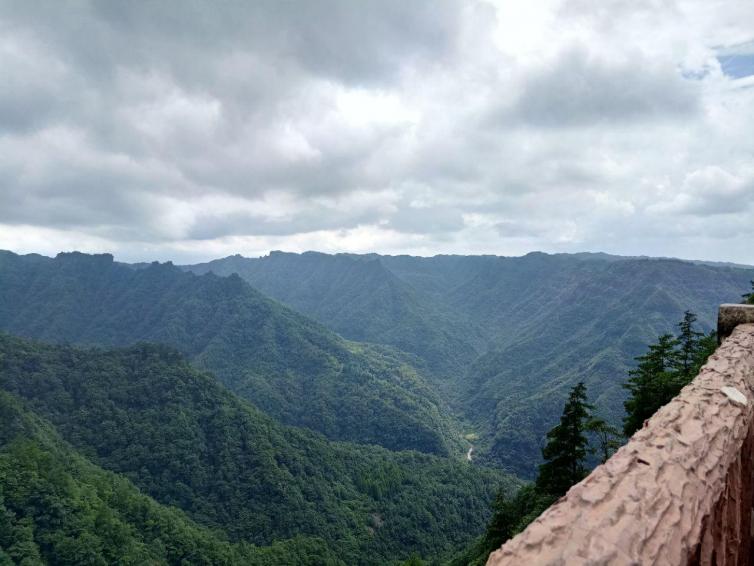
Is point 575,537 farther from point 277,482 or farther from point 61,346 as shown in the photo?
point 61,346

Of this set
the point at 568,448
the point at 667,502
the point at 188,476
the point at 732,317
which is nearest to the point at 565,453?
the point at 568,448

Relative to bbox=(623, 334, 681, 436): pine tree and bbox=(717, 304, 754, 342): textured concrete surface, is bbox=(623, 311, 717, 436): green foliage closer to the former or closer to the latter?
bbox=(623, 334, 681, 436): pine tree

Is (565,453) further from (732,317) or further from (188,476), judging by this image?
(188,476)

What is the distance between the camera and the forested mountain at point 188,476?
59.8 meters

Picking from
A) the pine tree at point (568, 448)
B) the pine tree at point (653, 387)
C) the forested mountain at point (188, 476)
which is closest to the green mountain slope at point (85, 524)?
the forested mountain at point (188, 476)

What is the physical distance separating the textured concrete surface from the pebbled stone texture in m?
3.09

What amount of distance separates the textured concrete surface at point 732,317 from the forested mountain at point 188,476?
6941 centimetres

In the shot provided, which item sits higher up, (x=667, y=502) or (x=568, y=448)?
(x=667, y=502)

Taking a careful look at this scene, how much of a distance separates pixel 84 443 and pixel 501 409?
142 m

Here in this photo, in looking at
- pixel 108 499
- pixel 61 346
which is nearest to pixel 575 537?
pixel 108 499

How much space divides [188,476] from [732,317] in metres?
99.9

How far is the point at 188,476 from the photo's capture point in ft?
290

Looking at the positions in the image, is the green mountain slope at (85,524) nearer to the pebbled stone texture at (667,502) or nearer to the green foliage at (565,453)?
the green foliage at (565,453)

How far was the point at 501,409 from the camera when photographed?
178625 mm
